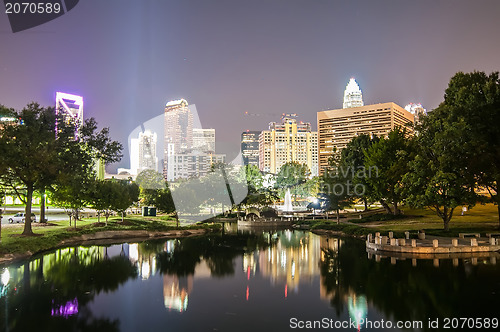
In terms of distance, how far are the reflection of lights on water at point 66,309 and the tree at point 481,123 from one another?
37.9 metres

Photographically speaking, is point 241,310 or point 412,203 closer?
point 241,310

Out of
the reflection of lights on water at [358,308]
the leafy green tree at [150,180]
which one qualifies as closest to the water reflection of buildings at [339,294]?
the reflection of lights on water at [358,308]

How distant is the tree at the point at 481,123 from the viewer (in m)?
39.5

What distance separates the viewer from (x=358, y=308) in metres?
20.5

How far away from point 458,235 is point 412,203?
570 cm

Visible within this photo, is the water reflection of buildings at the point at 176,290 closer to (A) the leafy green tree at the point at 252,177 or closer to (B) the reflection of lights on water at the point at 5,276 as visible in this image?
(B) the reflection of lights on water at the point at 5,276

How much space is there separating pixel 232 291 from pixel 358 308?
27.6ft

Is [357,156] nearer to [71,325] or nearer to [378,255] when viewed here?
[378,255]

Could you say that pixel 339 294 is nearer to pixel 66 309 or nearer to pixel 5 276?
pixel 66 309

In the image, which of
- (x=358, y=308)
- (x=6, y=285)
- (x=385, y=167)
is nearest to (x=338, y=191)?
(x=385, y=167)

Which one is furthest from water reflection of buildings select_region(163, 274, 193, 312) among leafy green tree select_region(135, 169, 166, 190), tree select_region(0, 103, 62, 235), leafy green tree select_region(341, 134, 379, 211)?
leafy green tree select_region(135, 169, 166, 190)

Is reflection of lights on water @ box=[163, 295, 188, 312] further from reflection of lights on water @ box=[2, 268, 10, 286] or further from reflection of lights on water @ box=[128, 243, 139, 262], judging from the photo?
reflection of lights on water @ box=[128, 243, 139, 262]

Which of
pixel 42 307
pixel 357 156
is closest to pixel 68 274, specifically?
pixel 42 307

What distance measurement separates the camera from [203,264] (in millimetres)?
33875
